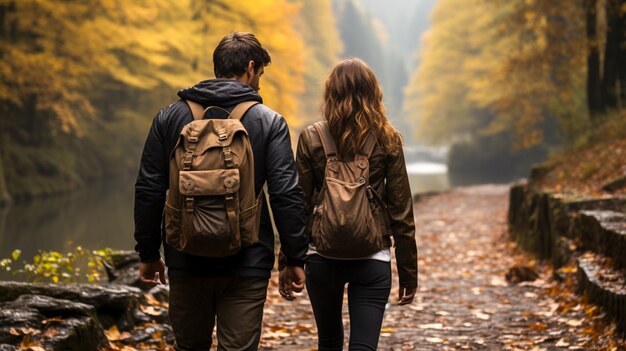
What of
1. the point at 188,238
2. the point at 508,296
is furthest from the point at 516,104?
the point at 188,238

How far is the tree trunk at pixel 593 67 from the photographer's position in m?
13.9

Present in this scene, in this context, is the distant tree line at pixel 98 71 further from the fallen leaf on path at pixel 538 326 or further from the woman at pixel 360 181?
the woman at pixel 360 181

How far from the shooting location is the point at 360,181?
3.48 meters

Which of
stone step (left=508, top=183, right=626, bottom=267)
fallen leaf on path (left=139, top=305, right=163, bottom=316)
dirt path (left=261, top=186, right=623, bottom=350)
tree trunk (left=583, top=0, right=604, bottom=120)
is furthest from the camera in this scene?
tree trunk (left=583, top=0, right=604, bottom=120)

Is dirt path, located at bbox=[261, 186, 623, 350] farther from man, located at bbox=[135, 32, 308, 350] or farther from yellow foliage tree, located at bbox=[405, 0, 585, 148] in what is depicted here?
yellow foliage tree, located at bbox=[405, 0, 585, 148]

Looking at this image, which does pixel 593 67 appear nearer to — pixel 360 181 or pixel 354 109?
pixel 354 109

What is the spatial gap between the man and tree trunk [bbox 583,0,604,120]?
11629mm

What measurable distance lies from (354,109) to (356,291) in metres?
0.80

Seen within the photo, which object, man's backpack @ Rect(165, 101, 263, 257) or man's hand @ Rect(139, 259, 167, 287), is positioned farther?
man's hand @ Rect(139, 259, 167, 287)

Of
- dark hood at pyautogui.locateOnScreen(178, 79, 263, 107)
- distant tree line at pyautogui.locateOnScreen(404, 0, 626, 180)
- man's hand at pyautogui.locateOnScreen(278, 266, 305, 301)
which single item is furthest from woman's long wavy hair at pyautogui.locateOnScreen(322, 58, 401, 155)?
distant tree line at pyautogui.locateOnScreen(404, 0, 626, 180)

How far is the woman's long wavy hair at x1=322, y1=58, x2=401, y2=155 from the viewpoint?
3.55 metres

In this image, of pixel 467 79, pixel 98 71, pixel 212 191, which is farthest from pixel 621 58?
pixel 467 79

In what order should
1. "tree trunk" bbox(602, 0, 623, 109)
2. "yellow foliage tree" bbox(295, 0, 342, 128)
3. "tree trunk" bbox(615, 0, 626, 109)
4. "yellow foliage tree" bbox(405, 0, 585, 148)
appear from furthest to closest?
"yellow foliage tree" bbox(295, 0, 342, 128), "yellow foliage tree" bbox(405, 0, 585, 148), "tree trunk" bbox(615, 0, 626, 109), "tree trunk" bbox(602, 0, 623, 109)

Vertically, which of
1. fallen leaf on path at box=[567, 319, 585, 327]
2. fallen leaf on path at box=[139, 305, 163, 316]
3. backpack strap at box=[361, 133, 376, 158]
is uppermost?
backpack strap at box=[361, 133, 376, 158]
